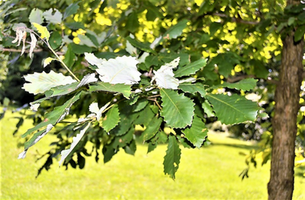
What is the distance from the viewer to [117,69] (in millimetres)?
980

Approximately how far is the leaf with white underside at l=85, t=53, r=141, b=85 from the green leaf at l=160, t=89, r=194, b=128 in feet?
0.48

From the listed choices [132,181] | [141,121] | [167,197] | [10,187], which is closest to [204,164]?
[132,181]

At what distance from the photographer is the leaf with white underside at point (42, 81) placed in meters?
0.97

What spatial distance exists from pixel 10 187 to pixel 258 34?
565cm

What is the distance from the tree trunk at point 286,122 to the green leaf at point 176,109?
6.66 ft

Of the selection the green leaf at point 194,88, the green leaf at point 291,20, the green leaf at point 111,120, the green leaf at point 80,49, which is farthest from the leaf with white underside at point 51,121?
the green leaf at point 291,20

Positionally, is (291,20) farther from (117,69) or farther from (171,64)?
(117,69)

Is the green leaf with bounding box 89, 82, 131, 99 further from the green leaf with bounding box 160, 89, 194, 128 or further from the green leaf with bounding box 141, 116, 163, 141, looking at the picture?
the green leaf with bounding box 141, 116, 163, 141

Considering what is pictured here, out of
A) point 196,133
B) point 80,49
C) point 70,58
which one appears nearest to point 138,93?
point 196,133

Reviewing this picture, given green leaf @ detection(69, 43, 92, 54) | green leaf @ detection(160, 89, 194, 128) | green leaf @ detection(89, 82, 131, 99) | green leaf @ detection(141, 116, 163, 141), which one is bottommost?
green leaf @ detection(141, 116, 163, 141)

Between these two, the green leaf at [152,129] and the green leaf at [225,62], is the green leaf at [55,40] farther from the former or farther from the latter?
the green leaf at [225,62]

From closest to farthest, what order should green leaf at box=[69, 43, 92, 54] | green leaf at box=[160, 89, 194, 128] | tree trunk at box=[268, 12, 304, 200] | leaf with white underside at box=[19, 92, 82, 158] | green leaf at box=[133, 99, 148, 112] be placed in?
leaf with white underside at box=[19, 92, 82, 158], green leaf at box=[160, 89, 194, 128], green leaf at box=[133, 99, 148, 112], green leaf at box=[69, 43, 92, 54], tree trunk at box=[268, 12, 304, 200]

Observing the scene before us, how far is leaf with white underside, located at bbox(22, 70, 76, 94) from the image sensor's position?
965 mm

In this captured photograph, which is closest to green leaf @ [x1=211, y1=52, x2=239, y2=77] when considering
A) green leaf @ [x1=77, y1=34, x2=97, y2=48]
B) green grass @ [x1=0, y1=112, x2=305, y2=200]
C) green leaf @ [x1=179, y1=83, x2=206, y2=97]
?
green leaf @ [x1=77, y1=34, x2=97, y2=48]
